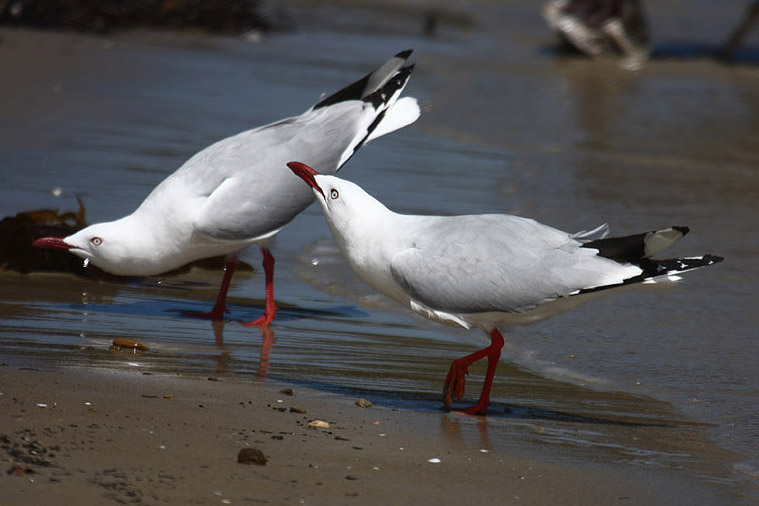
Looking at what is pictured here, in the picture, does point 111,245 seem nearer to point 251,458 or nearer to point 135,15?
point 251,458

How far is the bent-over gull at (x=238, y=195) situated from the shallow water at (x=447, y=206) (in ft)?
0.94

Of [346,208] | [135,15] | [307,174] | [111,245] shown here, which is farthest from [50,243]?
[135,15]

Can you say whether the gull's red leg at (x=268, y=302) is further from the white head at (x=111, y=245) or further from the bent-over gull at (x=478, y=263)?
the bent-over gull at (x=478, y=263)

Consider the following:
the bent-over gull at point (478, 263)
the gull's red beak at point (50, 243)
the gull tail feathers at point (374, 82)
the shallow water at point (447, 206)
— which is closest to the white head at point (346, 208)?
the bent-over gull at point (478, 263)

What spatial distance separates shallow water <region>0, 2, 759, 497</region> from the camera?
473 cm

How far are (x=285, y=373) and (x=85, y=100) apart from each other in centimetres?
639

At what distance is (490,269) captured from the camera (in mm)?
4539

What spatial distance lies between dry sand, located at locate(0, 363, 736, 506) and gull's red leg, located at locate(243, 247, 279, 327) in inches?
48.7

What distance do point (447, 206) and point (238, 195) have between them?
2.63m

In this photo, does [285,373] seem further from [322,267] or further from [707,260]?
[322,267]

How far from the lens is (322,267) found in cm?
686

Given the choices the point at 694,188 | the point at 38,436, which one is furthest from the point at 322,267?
the point at 694,188

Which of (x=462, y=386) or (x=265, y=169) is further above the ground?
(x=265, y=169)

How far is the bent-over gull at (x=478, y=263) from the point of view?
4.46 meters
